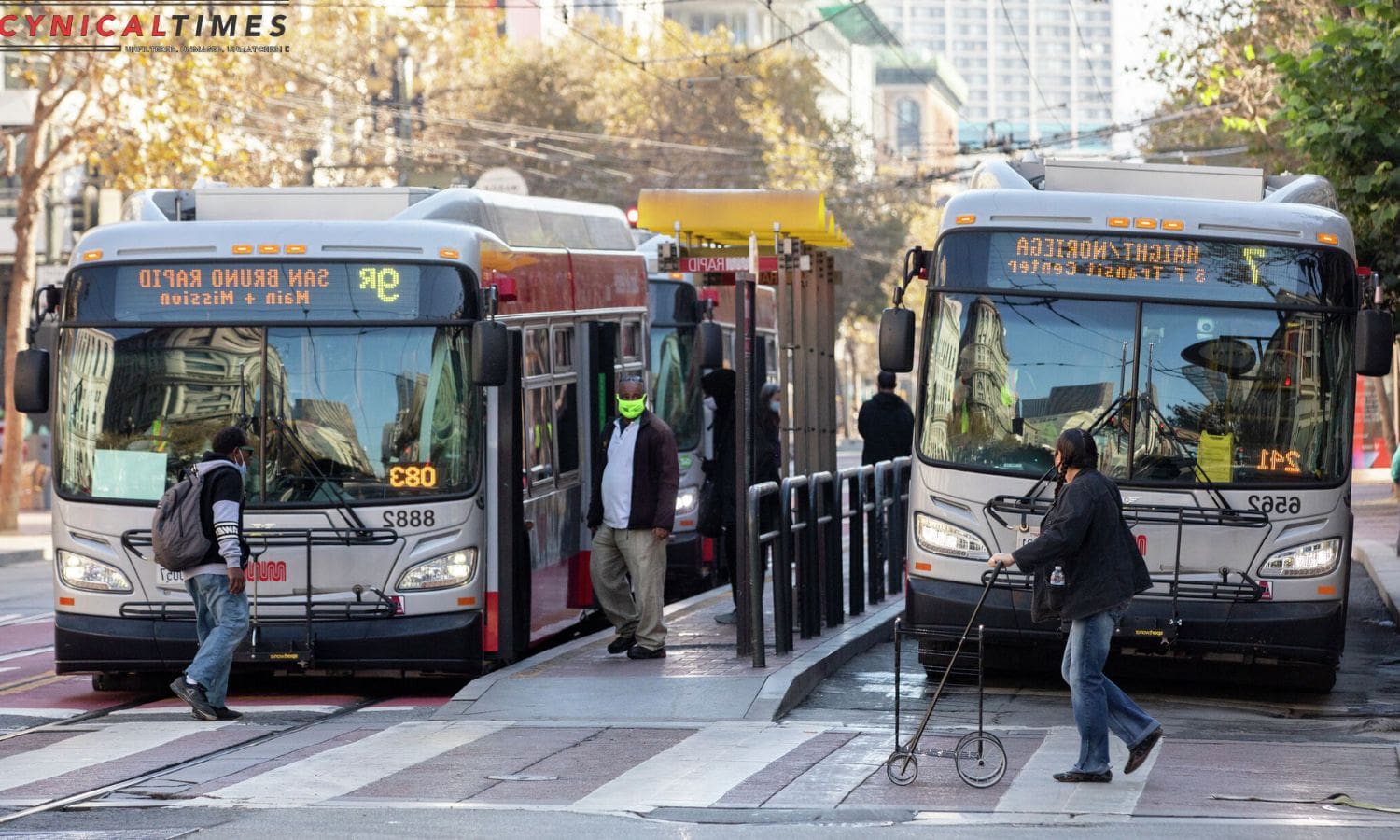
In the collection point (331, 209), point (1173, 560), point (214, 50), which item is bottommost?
point (1173, 560)

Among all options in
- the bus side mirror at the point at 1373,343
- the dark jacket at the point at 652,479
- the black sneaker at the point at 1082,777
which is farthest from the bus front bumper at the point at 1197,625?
the black sneaker at the point at 1082,777

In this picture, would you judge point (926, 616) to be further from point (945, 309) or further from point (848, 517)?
point (848, 517)

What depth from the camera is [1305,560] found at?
39.1 feet

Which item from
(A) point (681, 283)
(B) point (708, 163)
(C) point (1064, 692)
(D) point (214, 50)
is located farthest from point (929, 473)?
(B) point (708, 163)

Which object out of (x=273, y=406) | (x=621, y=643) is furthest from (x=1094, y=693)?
(x=273, y=406)

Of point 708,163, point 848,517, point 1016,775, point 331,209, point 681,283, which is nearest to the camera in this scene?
point 1016,775

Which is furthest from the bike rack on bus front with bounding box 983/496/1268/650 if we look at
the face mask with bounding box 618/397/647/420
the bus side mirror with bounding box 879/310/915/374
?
the face mask with bounding box 618/397/647/420

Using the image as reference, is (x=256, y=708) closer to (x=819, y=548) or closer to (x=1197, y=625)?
(x=819, y=548)

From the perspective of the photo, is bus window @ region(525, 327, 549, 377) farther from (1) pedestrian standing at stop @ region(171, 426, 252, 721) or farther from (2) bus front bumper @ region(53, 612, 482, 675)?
(1) pedestrian standing at stop @ region(171, 426, 252, 721)

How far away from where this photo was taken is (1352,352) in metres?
12.1

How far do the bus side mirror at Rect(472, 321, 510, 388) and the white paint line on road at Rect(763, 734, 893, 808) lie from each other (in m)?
2.92

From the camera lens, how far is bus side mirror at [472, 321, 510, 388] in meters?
11.8

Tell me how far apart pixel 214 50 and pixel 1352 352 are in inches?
658

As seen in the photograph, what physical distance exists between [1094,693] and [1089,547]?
25.4 inches
